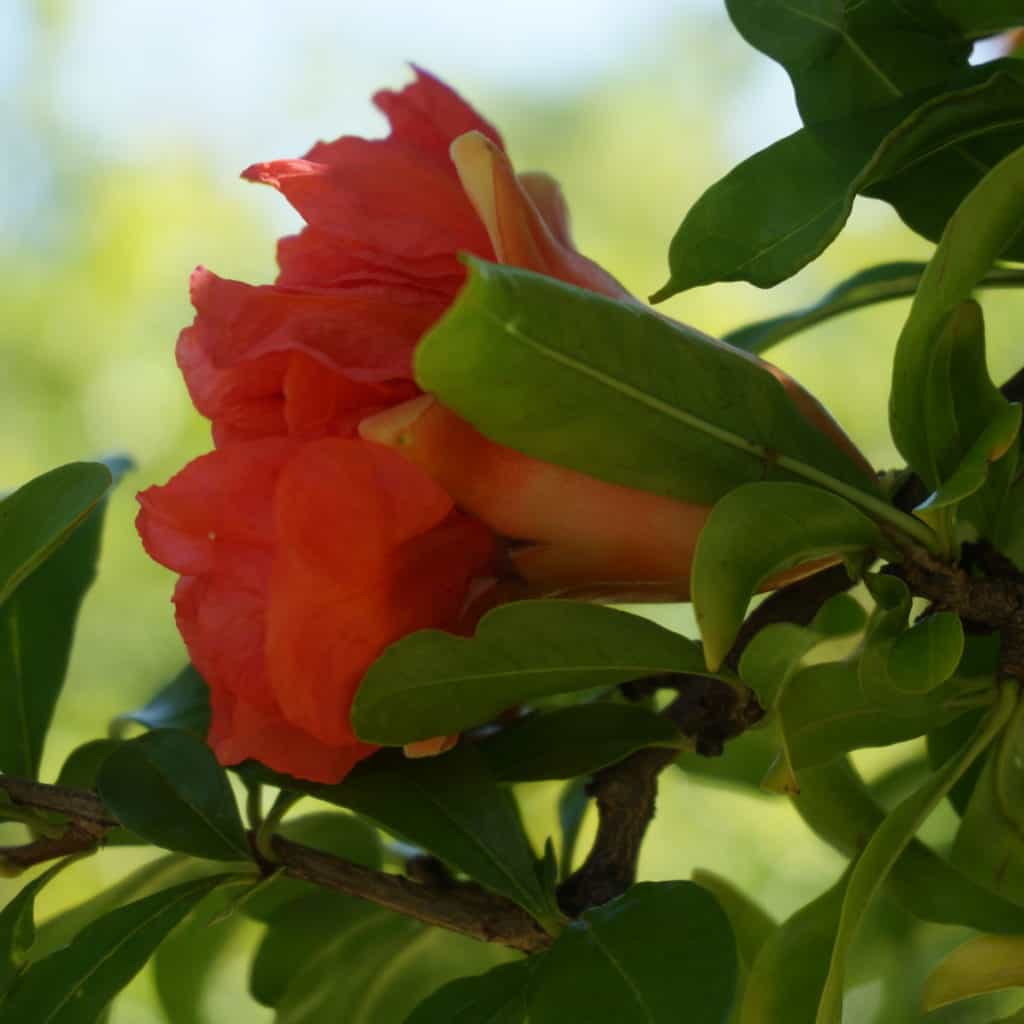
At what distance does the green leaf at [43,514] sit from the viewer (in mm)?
412

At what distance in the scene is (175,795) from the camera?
0.44 meters

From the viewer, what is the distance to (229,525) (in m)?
0.38

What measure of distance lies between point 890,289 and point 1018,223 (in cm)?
22

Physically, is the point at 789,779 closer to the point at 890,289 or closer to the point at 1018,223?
the point at 1018,223

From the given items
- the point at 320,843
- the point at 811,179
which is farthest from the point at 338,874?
the point at 811,179

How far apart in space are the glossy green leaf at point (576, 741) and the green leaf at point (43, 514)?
157mm

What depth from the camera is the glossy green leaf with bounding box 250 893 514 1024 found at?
573mm

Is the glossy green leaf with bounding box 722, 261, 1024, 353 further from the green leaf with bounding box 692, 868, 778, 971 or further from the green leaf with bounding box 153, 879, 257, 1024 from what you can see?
the green leaf with bounding box 153, 879, 257, 1024

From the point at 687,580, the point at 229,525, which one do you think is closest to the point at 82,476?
the point at 229,525

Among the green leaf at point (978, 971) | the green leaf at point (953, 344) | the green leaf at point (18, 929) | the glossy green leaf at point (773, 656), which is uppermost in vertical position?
the green leaf at point (953, 344)

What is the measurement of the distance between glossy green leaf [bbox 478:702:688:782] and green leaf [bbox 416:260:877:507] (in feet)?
0.43

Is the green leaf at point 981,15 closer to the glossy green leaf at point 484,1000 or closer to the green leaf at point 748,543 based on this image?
the green leaf at point 748,543

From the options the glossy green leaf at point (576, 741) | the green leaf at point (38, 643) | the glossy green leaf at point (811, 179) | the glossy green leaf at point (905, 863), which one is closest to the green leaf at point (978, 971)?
the glossy green leaf at point (905, 863)

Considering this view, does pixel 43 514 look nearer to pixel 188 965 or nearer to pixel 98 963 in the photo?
pixel 98 963
